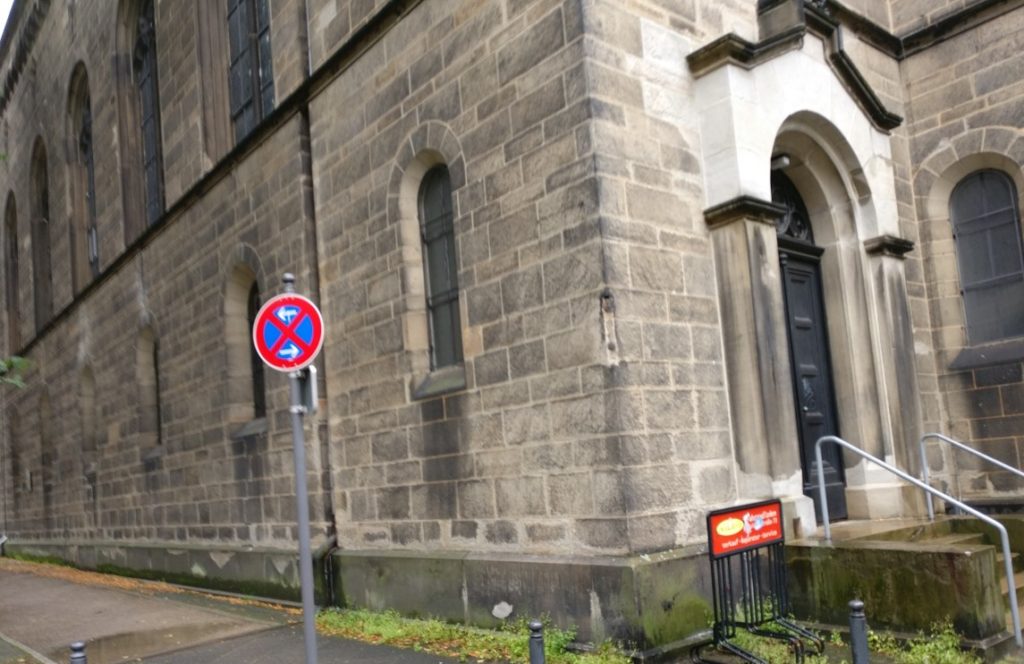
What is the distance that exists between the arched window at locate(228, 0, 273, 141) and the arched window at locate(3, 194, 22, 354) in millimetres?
16027

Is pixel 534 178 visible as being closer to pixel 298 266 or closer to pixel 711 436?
pixel 711 436

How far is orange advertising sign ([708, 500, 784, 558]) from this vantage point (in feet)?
20.6

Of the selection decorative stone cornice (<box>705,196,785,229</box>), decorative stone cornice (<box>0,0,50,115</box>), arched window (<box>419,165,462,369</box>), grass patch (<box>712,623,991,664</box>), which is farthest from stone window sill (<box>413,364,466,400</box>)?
decorative stone cornice (<box>0,0,50,115</box>)

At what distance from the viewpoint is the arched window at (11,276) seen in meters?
26.7

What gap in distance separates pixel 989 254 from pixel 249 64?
9446mm

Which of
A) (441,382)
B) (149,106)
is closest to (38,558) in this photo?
(149,106)

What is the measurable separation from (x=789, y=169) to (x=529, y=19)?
120 inches

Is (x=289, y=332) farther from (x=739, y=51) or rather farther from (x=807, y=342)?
(x=807, y=342)

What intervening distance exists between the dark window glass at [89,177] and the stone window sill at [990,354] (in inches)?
633

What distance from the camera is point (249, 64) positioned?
1309 centimetres

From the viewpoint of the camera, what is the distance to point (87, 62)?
63.8 ft

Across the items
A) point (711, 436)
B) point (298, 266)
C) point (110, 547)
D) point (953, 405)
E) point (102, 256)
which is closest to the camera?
point (711, 436)

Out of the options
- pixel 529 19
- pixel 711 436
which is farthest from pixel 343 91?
pixel 711 436

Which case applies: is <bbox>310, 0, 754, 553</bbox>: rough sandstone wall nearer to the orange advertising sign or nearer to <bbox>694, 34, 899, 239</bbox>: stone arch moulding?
<bbox>694, 34, 899, 239</bbox>: stone arch moulding
